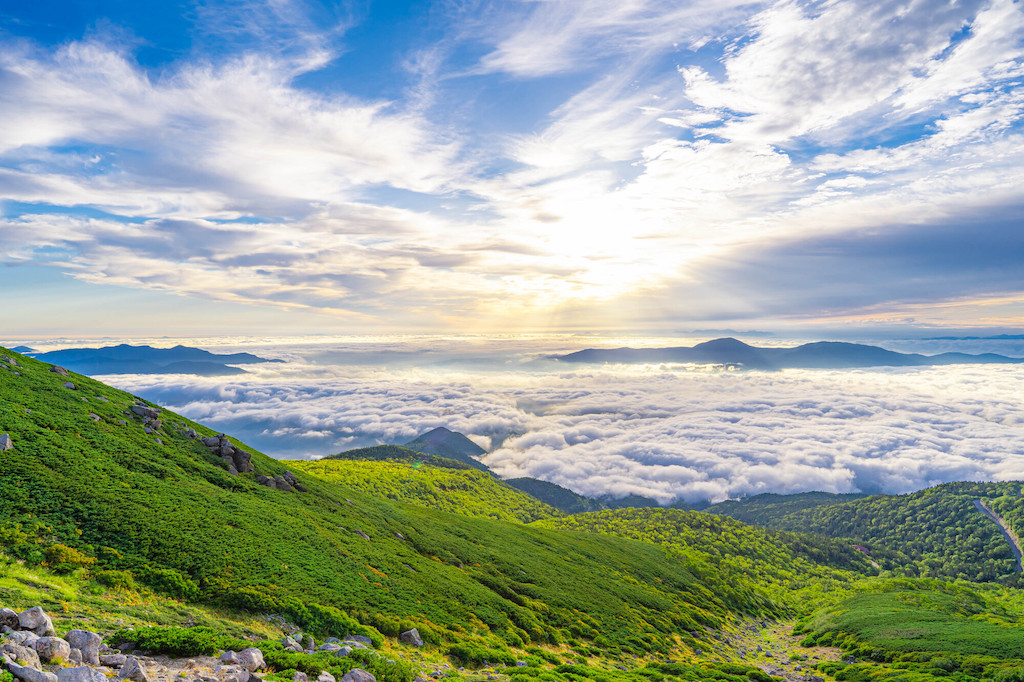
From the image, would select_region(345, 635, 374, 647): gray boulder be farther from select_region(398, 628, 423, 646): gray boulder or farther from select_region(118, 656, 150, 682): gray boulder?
select_region(118, 656, 150, 682): gray boulder

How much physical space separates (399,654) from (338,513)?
31953 mm

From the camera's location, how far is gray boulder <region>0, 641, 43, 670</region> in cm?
1234

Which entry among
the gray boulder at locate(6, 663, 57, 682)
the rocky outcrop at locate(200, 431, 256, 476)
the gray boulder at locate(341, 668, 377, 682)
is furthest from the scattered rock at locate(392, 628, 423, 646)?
the rocky outcrop at locate(200, 431, 256, 476)

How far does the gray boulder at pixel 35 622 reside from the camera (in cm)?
1491

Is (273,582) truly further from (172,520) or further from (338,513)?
(338,513)

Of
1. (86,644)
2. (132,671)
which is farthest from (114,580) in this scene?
(132,671)

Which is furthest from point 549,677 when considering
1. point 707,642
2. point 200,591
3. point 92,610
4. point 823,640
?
point 823,640

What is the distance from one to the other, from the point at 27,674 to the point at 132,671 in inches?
144

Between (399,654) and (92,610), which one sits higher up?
(92,610)

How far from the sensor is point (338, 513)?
5838 centimetres

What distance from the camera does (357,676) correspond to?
64.3 feet

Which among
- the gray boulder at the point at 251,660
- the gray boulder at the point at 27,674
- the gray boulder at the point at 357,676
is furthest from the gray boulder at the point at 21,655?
the gray boulder at the point at 357,676

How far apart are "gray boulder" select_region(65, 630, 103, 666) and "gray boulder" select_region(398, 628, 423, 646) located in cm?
2317

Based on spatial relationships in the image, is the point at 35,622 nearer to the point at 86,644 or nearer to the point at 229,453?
the point at 86,644
